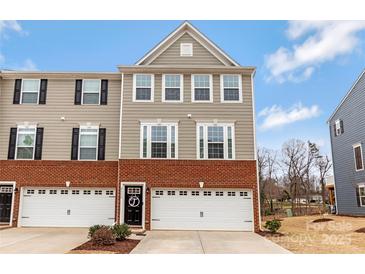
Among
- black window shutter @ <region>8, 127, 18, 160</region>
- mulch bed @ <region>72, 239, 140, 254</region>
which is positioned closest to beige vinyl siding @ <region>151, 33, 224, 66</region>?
black window shutter @ <region>8, 127, 18, 160</region>

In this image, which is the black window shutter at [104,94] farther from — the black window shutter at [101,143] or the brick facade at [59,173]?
the brick facade at [59,173]

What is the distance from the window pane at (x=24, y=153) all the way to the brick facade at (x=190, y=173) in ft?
16.0

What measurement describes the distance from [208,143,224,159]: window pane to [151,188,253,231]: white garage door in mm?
1614

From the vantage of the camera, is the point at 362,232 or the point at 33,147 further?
the point at 33,147

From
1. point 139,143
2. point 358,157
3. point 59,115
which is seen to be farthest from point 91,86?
point 358,157

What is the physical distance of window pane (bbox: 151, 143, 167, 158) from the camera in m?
14.5

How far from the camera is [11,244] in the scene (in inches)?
393

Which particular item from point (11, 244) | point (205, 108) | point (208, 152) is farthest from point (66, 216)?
point (205, 108)

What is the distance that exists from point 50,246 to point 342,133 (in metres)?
20.3

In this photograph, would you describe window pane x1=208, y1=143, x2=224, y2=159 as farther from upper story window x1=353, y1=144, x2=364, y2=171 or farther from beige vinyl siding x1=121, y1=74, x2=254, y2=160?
upper story window x1=353, y1=144, x2=364, y2=171

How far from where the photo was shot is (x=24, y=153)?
15.3 meters

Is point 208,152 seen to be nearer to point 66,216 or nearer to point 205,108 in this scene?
point 205,108

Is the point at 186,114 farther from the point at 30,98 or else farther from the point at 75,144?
the point at 30,98

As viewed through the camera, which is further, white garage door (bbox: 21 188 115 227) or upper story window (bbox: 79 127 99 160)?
upper story window (bbox: 79 127 99 160)
